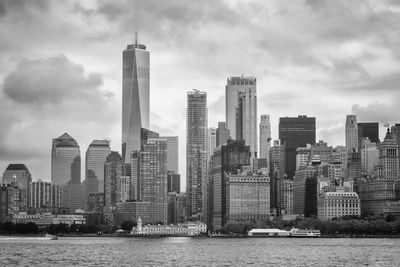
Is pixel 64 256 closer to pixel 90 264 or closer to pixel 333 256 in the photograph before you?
pixel 90 264

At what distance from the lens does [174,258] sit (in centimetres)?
14862

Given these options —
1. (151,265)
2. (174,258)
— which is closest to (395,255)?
(174,258)

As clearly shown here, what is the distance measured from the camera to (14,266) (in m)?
124

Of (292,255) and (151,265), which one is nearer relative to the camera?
(151,265)

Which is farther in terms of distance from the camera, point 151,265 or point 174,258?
point 174,258

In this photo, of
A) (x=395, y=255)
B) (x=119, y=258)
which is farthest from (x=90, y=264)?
(x=395, y=255)

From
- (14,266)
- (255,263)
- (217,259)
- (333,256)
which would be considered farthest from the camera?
(333,256)

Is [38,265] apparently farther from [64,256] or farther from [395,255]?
[395,255]

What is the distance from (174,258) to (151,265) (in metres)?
21.2

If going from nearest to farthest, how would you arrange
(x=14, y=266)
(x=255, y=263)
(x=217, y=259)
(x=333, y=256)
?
1. (x=14, y=266)
2. (x=255, y=263)
3. (x=217, y=259)
4. (x=333, y=256)

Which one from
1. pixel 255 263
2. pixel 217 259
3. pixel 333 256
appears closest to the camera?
pixel 255 263

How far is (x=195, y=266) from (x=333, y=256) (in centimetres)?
3335

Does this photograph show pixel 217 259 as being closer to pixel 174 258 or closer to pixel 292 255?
pixel 174 258

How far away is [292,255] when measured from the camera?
525 feet
